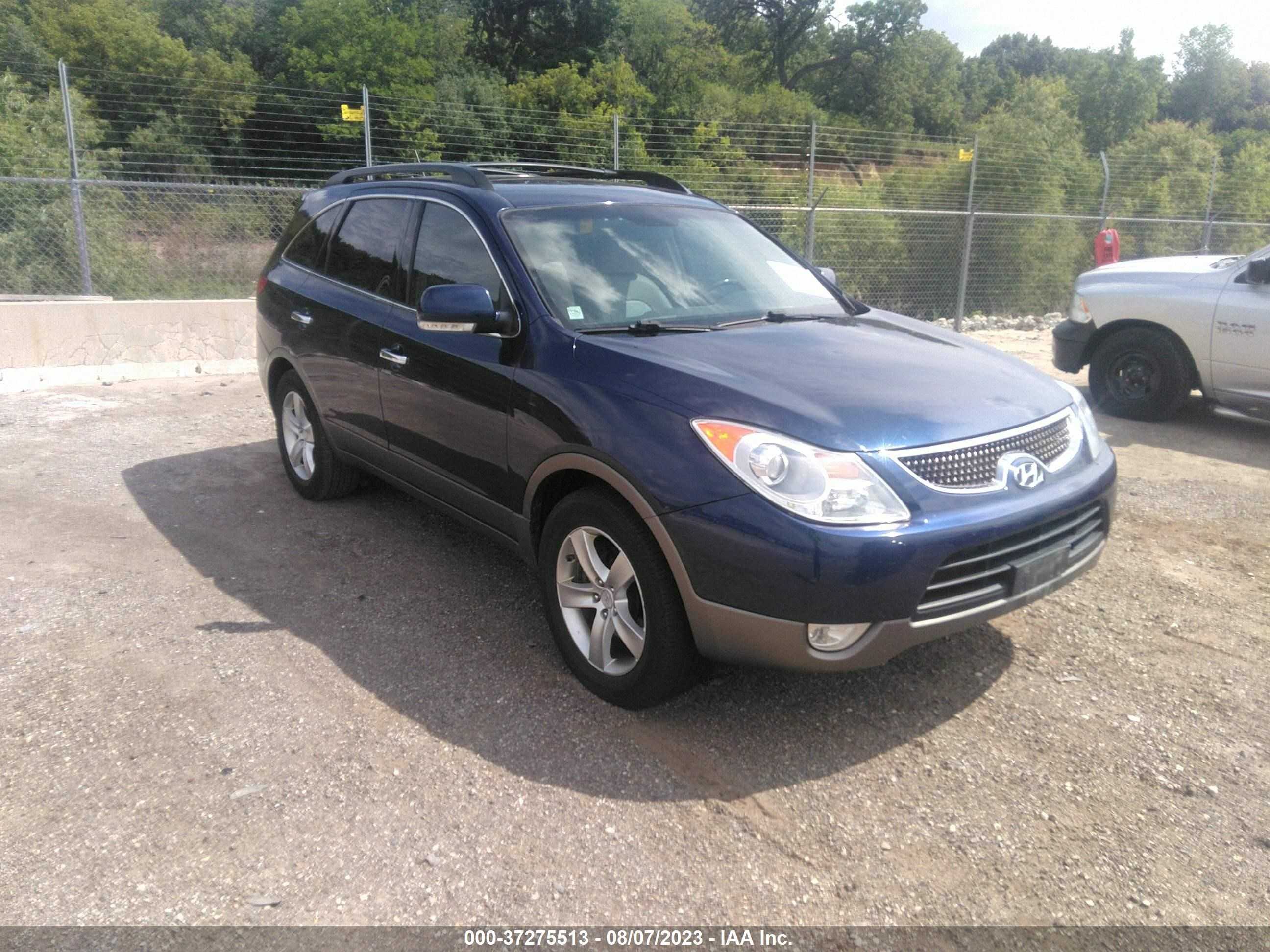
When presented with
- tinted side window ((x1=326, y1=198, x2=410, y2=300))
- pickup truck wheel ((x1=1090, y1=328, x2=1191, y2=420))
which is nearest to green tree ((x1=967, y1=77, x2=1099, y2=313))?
pickup truck wheel ((x1=1090, y1=328, x2=1191, y2=420))

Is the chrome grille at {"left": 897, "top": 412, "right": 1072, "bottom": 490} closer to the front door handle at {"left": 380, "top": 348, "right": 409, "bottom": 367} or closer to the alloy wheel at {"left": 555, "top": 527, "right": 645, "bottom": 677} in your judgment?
the alloy wheel at {"left": 555, "top": 527, "right": 645, "bottom": 677}

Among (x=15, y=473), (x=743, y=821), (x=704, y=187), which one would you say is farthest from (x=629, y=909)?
(x=704, y=187)

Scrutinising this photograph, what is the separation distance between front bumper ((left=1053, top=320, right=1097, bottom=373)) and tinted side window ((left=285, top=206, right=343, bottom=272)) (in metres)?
5.68

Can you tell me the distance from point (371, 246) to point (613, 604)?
247 cm

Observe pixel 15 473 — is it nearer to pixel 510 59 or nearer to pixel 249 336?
pixel 249 336

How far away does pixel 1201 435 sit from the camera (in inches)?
291

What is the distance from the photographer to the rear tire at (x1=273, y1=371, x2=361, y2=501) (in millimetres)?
5355

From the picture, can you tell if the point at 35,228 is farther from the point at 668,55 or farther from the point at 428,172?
the point at 668,55

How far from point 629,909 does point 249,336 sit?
28.0 feet

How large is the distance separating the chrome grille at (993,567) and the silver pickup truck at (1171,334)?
4.69 m

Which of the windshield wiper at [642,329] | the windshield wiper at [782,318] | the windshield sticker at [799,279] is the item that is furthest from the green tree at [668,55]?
the windshield wiper at [642,329]

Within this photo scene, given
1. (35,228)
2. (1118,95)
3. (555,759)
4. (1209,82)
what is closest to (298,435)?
(555,759)

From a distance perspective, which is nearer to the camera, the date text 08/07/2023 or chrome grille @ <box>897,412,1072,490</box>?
the date text 08/07/2023

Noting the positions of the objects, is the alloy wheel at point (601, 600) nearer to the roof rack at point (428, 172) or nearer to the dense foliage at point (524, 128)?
the roof rack at point (428, 172)
